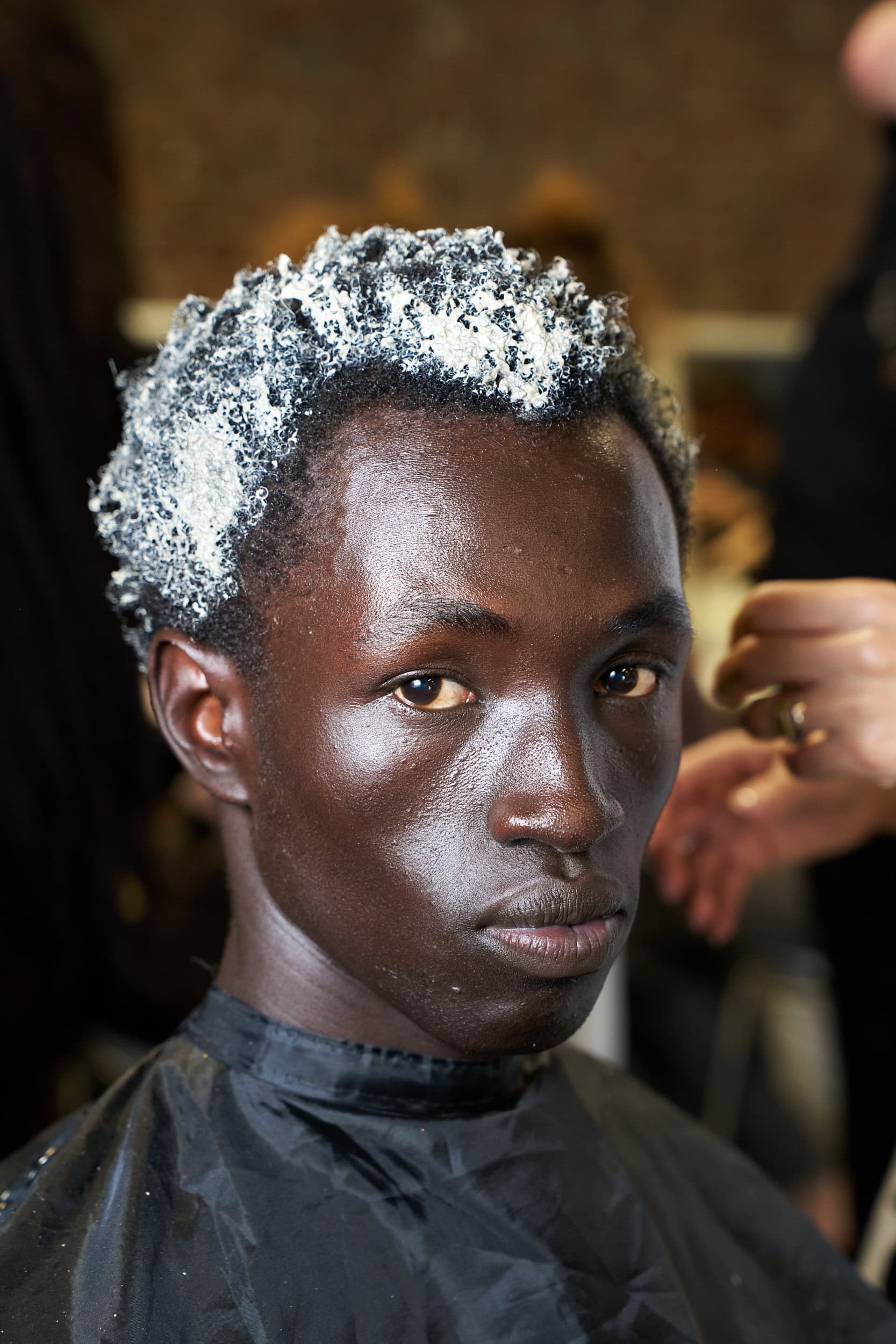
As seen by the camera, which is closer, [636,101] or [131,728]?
[131,728]

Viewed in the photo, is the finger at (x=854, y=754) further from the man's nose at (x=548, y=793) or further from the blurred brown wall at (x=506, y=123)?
the blurred brown wall at (x=506, y=123)

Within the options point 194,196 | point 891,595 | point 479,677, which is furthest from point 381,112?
point 479,677

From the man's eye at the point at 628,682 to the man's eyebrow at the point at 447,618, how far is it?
0.33ft

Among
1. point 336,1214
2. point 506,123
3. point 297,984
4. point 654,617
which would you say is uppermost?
point 506,123

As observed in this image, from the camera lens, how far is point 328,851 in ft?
2.64

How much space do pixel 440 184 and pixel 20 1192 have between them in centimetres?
317

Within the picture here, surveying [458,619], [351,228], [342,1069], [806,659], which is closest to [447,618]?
[458,619]

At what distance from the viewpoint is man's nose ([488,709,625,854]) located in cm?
74

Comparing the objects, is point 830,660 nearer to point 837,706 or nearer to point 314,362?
point 837,706

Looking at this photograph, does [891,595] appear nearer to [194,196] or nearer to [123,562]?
[123,562]

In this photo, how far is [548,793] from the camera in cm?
74

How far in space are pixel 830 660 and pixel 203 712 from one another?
0.59 meters

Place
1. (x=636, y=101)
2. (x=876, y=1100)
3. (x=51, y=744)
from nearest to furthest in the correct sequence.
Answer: (x=51, y=744) < (x=876, y=1100) < (x=636, y=101)

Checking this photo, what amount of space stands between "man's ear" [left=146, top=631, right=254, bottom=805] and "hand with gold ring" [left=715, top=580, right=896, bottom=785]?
1.66 feet
